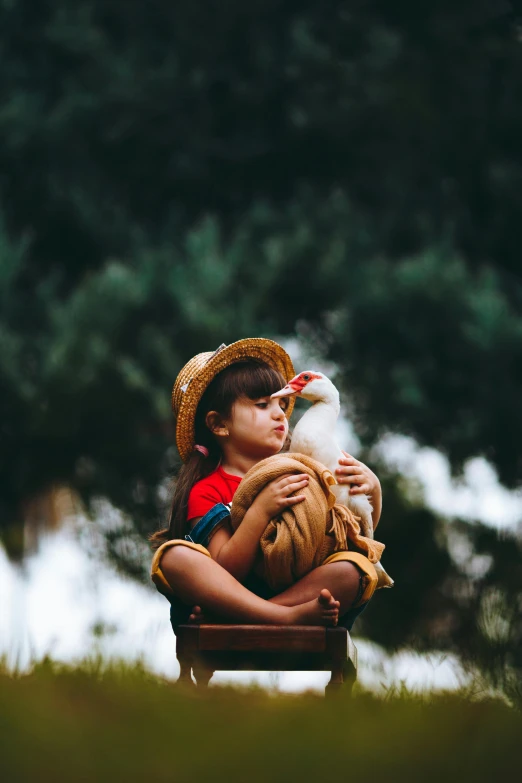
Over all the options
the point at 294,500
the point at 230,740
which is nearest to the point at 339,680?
the point at 294,500

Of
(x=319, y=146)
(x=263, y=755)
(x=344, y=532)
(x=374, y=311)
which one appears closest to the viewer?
(x=263, y=755)

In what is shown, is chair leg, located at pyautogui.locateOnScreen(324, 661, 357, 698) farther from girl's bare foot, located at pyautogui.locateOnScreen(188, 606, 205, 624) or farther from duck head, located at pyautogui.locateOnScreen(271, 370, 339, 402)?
duck head, located at pyautogui.locateOnScreen(271, 370, 339, 402)

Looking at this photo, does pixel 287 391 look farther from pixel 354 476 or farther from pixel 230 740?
pixel 230 740

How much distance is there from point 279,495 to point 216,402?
52cm

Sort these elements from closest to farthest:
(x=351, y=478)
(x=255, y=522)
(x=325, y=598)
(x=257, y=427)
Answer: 1. (x=325, y=598)
2. (x=255, y=522)
3. (x=351, y=478)
4. (x=257, y=427)

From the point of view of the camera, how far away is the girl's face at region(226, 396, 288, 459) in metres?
2.72

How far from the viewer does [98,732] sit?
122 cm

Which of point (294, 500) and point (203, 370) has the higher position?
point (203, 370)

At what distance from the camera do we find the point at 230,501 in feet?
8.66

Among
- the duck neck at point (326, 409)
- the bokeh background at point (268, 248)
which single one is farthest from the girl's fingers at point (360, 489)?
the bokeh background at point (268, 248)

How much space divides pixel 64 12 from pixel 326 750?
7107 millimetres

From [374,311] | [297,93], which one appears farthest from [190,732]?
[297,93]

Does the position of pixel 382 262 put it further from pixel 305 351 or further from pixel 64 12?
pixel 64 12

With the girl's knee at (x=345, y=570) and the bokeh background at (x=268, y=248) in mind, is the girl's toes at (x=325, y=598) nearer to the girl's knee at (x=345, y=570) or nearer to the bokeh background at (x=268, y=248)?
the girl's knee at (x=345, y=570)
